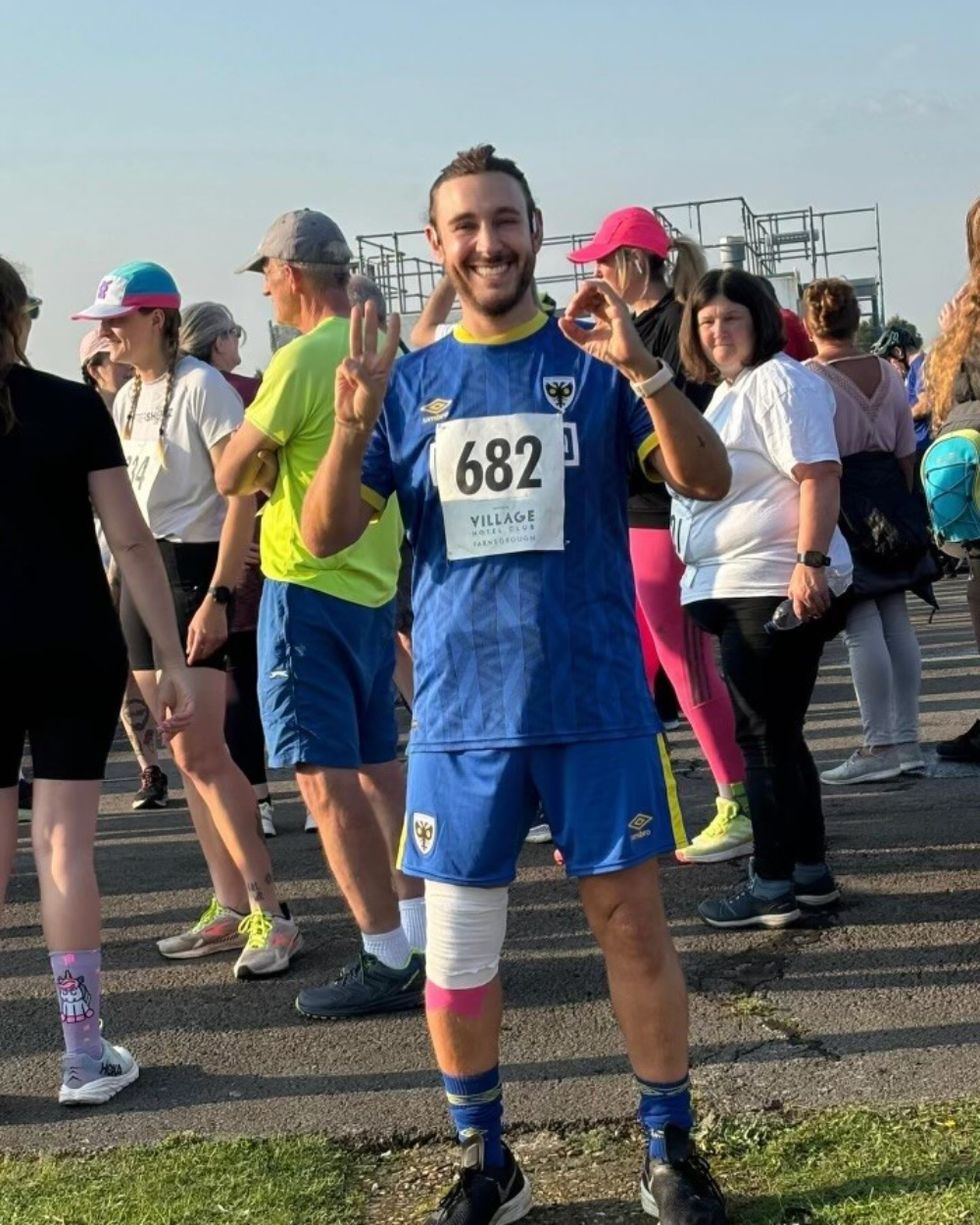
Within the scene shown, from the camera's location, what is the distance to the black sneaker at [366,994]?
4660 mm

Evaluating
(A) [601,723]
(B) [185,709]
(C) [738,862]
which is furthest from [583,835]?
(C) [738,862]

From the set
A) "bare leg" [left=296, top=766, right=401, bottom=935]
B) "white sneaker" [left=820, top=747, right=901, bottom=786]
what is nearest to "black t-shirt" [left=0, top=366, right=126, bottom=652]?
"bare leg" [left=296, top=766, right=401, bottom=935]

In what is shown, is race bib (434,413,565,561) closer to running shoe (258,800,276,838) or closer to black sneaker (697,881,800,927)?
black sneaker (697,881,800,927)

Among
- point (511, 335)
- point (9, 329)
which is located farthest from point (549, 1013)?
point (9, 329)

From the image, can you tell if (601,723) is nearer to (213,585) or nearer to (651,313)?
(213,585)

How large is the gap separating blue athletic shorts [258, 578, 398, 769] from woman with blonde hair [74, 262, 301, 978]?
35cm

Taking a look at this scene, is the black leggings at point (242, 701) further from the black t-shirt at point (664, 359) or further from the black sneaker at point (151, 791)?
the black sneaker at point (151, 791)

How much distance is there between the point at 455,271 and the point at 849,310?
13.3ft

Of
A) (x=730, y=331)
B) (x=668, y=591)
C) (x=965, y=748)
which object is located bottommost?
(x=965, y=748)

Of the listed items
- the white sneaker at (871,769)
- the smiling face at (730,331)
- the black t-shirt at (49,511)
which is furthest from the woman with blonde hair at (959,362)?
the black t-shirt at (49,511)

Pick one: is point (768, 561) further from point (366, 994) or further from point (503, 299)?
point (503, 299)

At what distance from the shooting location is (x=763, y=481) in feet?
16.7

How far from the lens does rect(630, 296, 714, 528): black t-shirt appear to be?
583 centimetres

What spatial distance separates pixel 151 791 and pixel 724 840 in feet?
10.6
